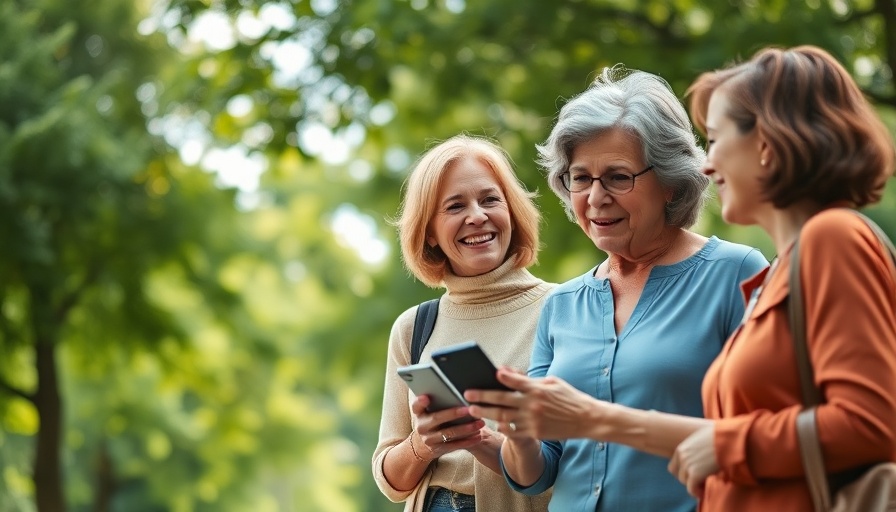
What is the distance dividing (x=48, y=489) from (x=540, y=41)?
534cm

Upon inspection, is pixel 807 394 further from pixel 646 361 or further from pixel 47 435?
pixel 47 435

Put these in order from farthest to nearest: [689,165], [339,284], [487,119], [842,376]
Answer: [339,284] < [487,119] < [689,165] < [842,376]

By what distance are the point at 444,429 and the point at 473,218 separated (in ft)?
2.89

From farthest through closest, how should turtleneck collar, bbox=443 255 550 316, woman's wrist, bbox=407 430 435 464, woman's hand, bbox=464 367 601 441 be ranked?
turtleneck collar, bbox=443 255 550 316 < woman's wrist, bbox=407 430 435 464 < woman's hand, bbox=464 367 601 441

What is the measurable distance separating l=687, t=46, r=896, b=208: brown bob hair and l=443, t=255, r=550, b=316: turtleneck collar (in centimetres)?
161

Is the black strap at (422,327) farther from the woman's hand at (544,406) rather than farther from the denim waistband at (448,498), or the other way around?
the woman's hand at (544,406)

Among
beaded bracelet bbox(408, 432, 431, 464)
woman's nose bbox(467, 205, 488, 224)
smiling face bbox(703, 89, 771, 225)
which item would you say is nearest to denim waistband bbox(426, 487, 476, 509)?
beaded bracelet bbox(408, 432, 431, 464)

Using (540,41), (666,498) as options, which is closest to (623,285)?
(666,498)

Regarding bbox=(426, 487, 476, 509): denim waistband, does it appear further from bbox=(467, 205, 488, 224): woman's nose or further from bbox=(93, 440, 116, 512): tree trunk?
bbox=(93, 440, 116, 512): tree trunk

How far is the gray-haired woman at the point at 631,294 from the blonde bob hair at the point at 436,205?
0.65 m

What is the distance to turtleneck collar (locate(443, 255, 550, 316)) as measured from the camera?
4156mm

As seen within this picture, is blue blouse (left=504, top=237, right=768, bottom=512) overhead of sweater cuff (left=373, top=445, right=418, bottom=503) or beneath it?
overhead

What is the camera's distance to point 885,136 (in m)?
2.59

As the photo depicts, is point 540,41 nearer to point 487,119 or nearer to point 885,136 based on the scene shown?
point 487,119
